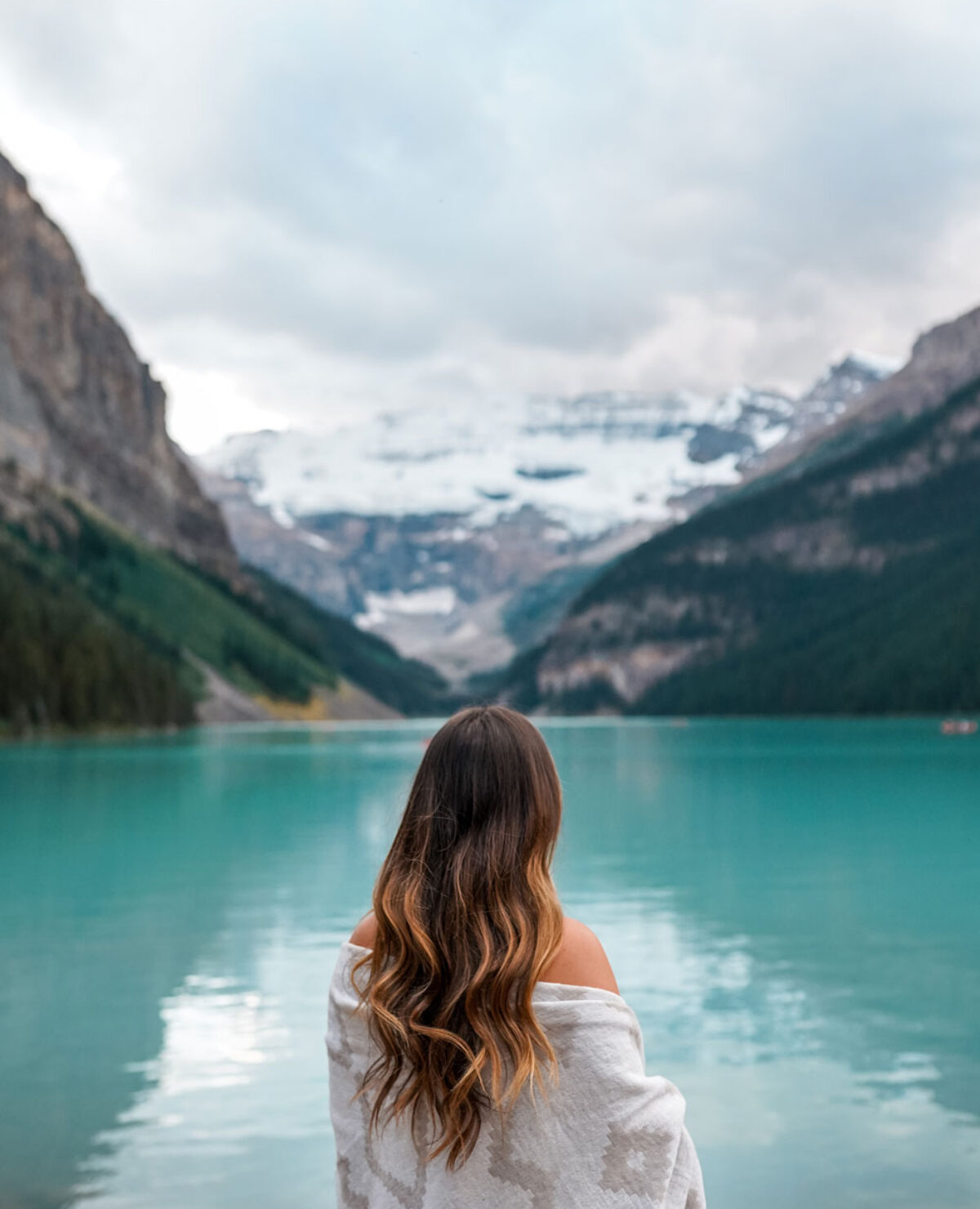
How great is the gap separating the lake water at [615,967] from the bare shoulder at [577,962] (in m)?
2.12

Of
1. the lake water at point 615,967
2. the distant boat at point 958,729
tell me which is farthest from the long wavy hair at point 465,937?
the distant boat at point 958,729

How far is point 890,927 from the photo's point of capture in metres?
Result: 24.0

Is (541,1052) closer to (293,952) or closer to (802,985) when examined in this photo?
(802,985)

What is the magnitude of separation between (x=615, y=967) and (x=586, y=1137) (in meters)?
16.3

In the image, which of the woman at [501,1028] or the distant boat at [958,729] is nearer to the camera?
the woman at [501,1028]

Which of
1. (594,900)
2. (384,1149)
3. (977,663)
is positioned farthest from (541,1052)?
(977,663)

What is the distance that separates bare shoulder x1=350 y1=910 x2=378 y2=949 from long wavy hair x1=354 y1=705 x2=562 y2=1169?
3.6 inches

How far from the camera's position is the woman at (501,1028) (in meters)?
4.38

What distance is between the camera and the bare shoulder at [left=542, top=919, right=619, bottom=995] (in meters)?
4.43

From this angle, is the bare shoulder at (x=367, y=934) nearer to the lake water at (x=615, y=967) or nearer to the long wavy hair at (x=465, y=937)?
the long wavy hair at (x=465, y=937)

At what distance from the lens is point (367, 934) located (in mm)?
4777

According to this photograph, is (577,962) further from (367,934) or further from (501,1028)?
(367,934)

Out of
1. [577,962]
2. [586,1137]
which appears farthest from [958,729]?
[577,962]

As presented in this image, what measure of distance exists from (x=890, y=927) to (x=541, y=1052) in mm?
21272
